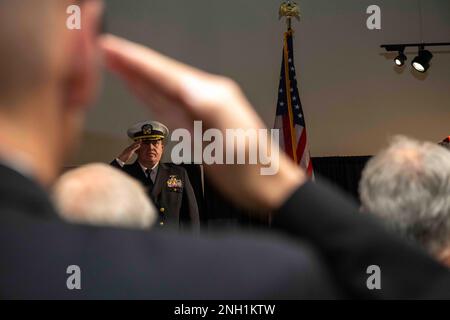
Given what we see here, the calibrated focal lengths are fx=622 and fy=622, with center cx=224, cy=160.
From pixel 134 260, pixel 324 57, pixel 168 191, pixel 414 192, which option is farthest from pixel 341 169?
pixel 134 260

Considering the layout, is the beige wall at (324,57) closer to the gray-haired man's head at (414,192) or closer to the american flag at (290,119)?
the american flag at (290,119)

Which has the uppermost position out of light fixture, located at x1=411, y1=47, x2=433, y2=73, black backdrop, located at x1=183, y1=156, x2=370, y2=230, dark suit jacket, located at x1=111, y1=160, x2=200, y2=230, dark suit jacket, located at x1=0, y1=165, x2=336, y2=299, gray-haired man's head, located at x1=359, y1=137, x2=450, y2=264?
light fixture, located at x1=411, y1=47, x2=433, y2=73

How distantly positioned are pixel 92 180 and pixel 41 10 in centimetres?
85

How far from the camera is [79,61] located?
0.39 m

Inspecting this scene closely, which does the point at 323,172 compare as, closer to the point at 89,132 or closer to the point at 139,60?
the point at 89,132

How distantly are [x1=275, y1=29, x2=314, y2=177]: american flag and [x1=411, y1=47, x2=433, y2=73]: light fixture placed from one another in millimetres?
1496

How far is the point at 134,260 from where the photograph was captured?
36 cm

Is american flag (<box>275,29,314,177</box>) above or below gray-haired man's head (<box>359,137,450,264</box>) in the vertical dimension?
above

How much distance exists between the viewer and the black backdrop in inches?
228

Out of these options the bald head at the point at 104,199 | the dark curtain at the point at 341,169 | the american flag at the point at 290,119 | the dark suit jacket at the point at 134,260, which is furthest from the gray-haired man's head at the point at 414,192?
the dark curtain at the point at 341,169

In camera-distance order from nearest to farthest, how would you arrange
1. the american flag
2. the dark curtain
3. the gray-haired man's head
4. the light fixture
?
the gray-haired man's head → the american flag → the light fixture → the dark curtain

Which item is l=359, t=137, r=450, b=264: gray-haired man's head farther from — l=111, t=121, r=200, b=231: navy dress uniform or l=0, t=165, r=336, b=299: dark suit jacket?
l=111, t=121, r=200, b=231: navy dress uniform

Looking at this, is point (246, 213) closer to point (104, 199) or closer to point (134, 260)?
point (104, 199)

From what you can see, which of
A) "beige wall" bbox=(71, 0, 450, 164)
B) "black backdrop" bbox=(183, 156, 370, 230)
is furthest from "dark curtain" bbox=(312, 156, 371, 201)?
"beige wall" bbox=(71, 0, 450, 164)
